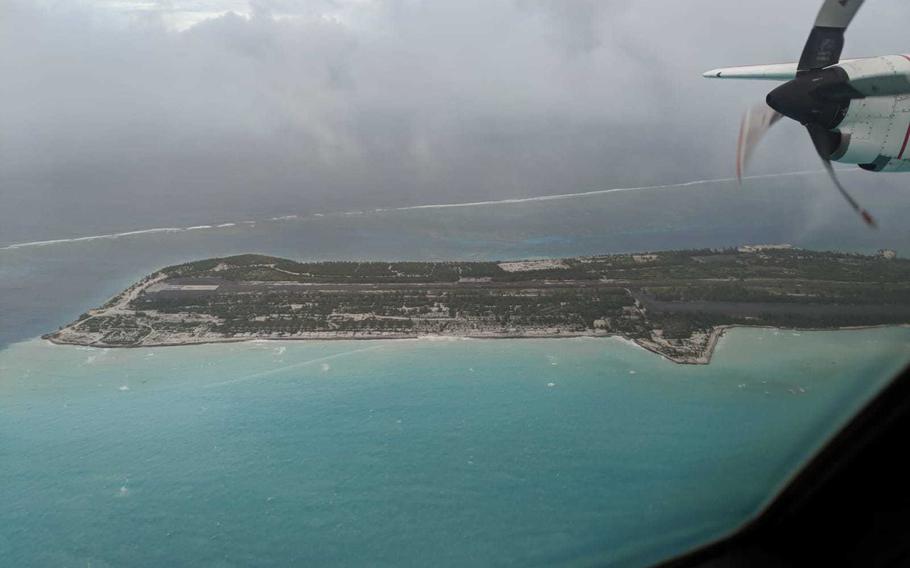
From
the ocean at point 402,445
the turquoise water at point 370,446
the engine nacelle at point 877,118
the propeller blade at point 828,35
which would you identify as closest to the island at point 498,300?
the ocean at point 402,445

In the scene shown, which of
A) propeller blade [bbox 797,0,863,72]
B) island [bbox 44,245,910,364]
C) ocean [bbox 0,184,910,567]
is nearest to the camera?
propeller blade [bbox 797,0,863,72]

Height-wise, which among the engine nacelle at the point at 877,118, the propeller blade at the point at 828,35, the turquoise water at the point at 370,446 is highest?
the propeller blade at the point at 828,35

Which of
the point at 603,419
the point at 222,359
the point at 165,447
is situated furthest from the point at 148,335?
the point at 603,419

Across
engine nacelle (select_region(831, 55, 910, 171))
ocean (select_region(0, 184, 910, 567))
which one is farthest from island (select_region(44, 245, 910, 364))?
engine nacelle (select_region(831, 55, 910, 171))

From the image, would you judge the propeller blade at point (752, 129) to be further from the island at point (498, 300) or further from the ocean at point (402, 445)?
the island at point (498, 300)

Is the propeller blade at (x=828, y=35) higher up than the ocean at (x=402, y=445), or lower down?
higher up

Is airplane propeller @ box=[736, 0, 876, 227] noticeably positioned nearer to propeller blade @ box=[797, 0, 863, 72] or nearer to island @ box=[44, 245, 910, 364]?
propeller blade @ box=[797, 0, 863, 72]

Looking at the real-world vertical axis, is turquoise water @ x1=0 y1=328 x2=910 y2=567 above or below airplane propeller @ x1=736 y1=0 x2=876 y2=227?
below
